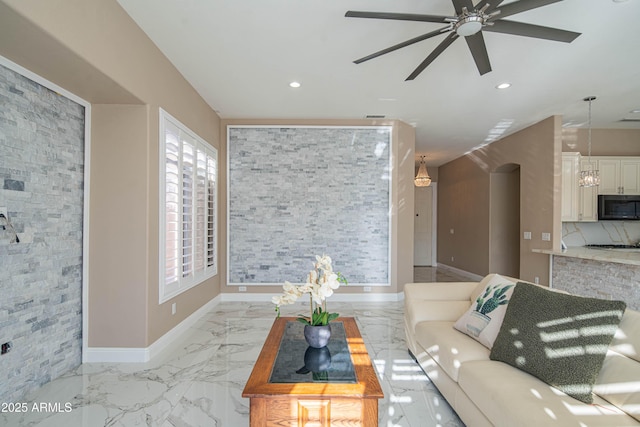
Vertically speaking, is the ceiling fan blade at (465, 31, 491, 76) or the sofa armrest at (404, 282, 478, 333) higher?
the ceiling fan blade at (465, 31, 491, 76)

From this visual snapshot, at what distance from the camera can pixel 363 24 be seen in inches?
99.7

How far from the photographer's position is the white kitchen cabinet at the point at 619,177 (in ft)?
16.3

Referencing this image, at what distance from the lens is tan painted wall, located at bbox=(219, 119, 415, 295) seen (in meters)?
4.90

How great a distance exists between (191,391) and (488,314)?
91.7 inches

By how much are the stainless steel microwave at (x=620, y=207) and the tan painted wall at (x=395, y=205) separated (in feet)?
10.0

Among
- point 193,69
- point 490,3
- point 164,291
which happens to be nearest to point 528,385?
point 490,3

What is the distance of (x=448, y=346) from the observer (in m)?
2.10

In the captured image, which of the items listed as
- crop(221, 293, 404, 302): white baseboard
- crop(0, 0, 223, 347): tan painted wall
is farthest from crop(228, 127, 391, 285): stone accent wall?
crop(0, 0, 223, 347): tan painted wall

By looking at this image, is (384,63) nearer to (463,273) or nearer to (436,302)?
(436,302)

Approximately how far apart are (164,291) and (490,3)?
358 cm

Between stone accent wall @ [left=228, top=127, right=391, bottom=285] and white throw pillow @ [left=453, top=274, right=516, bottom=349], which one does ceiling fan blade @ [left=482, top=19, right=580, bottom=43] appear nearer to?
white throw pillow @ [left=453, top=274, right=516, bottom=349]

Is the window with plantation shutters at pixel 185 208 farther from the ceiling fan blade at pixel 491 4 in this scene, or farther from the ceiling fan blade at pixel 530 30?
the ceiling fan blade at pixel 530 30

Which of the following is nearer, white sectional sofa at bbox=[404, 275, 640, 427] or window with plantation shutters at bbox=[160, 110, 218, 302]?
white sectional sofa at bbox=[404, 275, 640, 427]

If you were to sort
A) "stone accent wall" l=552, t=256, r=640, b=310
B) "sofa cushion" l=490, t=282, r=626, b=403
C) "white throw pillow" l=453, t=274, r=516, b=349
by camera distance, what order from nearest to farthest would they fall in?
"sofa cushion" l=490, t=282, r=626, b=403 < "white throw pillow" l=453, t=274, r=516, b=349 < "stone accent wall" l=552, t=256, r=640, b=310
